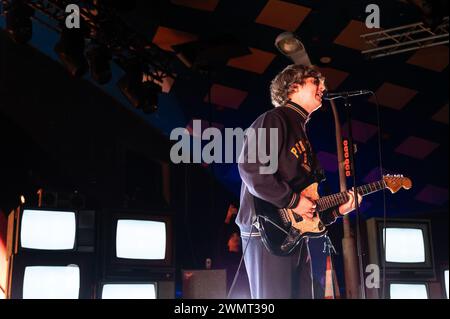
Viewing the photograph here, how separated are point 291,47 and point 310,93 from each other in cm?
32

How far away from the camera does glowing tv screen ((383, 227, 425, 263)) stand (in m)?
3.90

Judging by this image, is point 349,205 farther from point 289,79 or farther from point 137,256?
point 137,256

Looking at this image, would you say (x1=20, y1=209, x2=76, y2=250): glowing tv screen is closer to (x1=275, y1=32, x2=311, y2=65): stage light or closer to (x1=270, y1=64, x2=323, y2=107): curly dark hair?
(x1=270, y1=64, x2=323, y2=107): curly dark hair

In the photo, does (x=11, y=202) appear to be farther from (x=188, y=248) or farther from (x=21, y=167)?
(x=188, y=248)

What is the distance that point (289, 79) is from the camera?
338cm

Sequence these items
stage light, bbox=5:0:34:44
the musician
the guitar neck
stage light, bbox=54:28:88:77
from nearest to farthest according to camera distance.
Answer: the musician
the guitar neck
stage light, bbox=5:0:34:44
stage light, bbox=54:28:88:77

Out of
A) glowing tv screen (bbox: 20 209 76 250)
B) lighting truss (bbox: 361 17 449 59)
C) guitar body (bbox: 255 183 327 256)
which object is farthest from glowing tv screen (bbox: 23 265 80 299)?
lighting truss (bbox: 361 17 449 59)

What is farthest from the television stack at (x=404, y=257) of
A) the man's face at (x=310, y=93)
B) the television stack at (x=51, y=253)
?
the television stack at (x=51, y=253)

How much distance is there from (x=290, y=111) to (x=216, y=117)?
7.89ft

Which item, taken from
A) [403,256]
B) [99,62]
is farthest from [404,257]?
[99,62]

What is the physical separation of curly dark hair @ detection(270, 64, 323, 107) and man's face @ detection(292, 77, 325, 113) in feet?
0.07

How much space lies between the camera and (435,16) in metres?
4.66

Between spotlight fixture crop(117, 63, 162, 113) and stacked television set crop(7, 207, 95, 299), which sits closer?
stacked television set crop(7, 207, 95, 299)

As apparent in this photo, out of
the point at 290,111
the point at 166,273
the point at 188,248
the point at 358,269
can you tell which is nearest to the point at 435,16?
the point at 290,111
